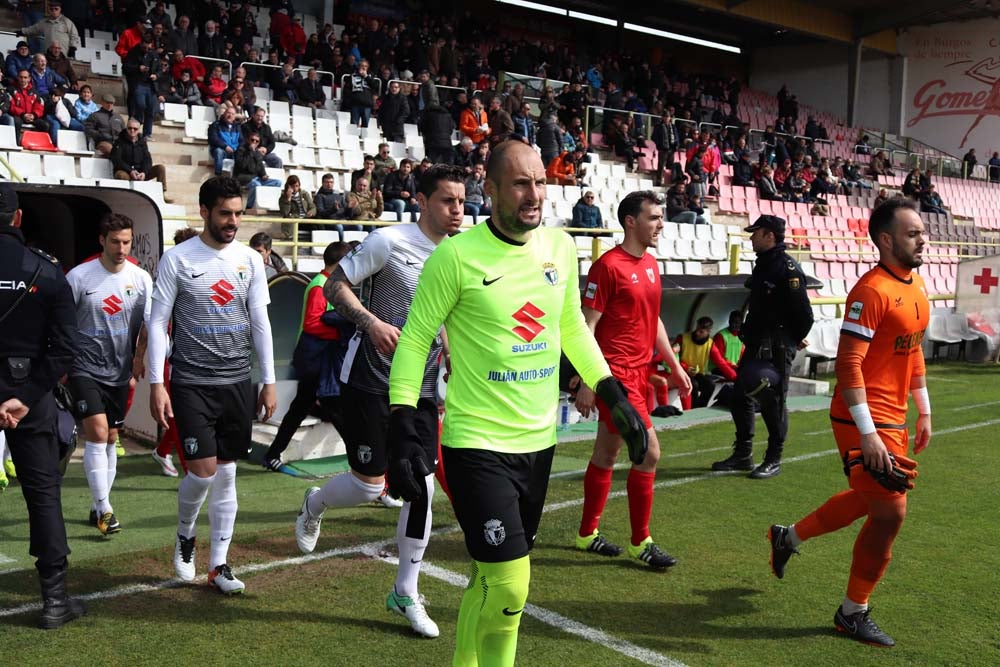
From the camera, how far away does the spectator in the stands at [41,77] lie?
46.1ft

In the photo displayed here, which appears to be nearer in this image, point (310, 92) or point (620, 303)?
point (620, 303)

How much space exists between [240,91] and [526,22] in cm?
1895

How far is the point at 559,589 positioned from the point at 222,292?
7.54ft

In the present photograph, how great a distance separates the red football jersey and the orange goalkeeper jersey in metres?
1.46

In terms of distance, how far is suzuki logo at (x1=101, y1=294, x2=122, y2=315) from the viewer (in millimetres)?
6234

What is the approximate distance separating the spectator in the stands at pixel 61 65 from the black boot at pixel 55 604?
1225 centimetres

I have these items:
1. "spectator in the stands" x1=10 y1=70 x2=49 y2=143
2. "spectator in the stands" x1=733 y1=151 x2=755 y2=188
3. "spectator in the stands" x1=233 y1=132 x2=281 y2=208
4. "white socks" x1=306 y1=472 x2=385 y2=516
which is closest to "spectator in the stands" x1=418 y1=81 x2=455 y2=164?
"spectator in the stands" x1=233 y1=132 x2=281 y2=208

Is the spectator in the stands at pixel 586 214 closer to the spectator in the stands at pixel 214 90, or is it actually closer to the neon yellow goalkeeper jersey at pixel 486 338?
the spectator in the stands at pixel 214 90

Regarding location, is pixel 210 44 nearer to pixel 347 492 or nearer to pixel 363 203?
pixel 363 203

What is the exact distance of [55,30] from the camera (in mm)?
16078

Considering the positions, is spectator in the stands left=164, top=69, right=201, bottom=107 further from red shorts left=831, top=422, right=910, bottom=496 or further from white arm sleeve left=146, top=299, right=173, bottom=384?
red shorts left=831, top=422, right=910, bottom=496

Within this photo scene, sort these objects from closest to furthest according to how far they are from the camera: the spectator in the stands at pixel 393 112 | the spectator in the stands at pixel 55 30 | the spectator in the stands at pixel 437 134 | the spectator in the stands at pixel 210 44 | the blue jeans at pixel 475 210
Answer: the blue jeans at pixel 475 210 < the spectator in the stands at pixel 55 30 < the spectator in the stands at pixel 437 134 < the spectator in the stands at pixel 210 44 < the spectator in the stands at pixel 393 112

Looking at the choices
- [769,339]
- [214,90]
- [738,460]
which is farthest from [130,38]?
[738,460]

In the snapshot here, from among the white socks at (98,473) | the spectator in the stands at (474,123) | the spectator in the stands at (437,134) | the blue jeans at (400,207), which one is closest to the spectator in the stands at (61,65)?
the blue jeans at (400,207)
